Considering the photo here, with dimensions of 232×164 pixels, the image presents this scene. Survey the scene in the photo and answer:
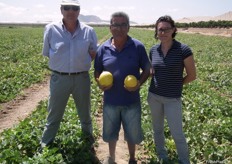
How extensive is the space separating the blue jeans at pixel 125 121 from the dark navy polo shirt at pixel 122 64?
100 mm

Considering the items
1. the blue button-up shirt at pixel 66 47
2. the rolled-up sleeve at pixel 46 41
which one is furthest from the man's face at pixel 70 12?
the rolled-up sleeve at pixel 46 41

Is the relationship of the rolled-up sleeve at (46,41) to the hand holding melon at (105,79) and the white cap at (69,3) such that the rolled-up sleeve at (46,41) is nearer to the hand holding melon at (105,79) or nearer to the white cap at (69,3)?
the white cap at (69,3)

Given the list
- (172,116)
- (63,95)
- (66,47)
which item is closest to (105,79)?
(66,47)

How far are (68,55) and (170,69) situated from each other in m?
1.57

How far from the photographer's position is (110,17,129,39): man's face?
4348 mm

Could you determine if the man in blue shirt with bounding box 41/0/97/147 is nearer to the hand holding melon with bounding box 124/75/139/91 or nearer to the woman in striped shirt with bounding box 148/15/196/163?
the hand holding melon with bounding box 124/75/139/91

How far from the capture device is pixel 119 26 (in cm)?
435

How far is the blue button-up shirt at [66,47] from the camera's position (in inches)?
190

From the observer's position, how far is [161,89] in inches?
179

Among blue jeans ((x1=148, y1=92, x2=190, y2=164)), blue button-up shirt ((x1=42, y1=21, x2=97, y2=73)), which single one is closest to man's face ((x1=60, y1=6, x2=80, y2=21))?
blue button-up shirt ((x1=42, y1=21, x2=97, y2=73))

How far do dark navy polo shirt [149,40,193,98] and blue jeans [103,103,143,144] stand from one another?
1.51 feet

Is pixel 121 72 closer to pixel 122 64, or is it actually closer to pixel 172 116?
pixel 122 64

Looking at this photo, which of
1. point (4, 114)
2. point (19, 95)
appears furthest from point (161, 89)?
point (19, 95)

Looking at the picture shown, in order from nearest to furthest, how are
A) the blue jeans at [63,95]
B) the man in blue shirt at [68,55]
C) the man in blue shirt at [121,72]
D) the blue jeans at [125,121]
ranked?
the man in blue shirt at [121,72] → the blue jeans at [125,121] → the man in blue shirt at [68,55] → the blue jeans at [63,95]
